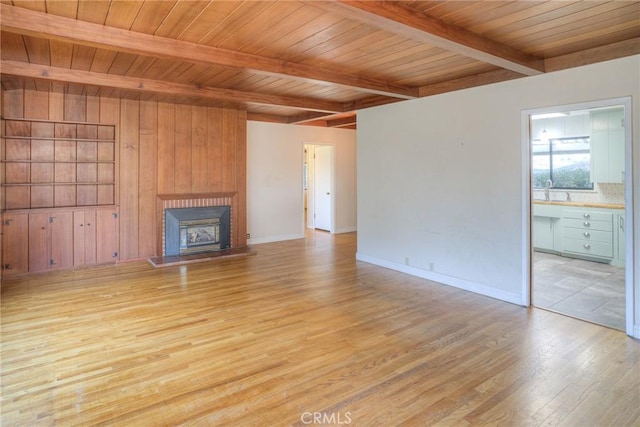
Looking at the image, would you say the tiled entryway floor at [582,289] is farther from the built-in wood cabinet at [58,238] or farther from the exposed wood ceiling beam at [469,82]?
the built-in wood cabinet at [58,238]

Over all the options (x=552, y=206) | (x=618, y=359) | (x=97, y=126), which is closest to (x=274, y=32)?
(x=618, y=359)

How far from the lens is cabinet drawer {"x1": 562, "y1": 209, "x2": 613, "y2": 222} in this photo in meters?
5.72

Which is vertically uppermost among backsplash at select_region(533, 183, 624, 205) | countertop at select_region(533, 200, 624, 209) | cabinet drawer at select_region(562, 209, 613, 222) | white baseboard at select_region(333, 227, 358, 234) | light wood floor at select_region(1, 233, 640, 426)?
backsplash at select_region(533, 183, 624, 205)

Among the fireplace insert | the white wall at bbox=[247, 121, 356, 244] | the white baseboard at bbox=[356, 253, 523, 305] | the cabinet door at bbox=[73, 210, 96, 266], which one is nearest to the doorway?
the white wall at bbox=[247, 121, 356, 244]

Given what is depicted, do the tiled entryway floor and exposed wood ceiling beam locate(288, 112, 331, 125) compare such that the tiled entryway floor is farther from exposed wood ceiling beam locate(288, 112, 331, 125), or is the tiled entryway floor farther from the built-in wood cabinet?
the built-in wood cabinet

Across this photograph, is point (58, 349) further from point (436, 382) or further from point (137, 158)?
point (137, 158)

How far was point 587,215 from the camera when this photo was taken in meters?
5.93

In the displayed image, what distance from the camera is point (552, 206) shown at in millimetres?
6395

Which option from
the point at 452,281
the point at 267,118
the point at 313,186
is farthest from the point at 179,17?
the point at 313,186

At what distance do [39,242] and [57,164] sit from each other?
1.19 m

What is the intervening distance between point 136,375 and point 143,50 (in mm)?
2638

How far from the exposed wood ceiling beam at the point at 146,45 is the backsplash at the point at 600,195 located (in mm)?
4787

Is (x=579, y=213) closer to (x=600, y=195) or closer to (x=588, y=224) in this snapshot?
(x=588, y=224)

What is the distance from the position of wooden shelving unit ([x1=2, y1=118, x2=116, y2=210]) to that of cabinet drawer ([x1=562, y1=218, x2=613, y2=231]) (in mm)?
7564
